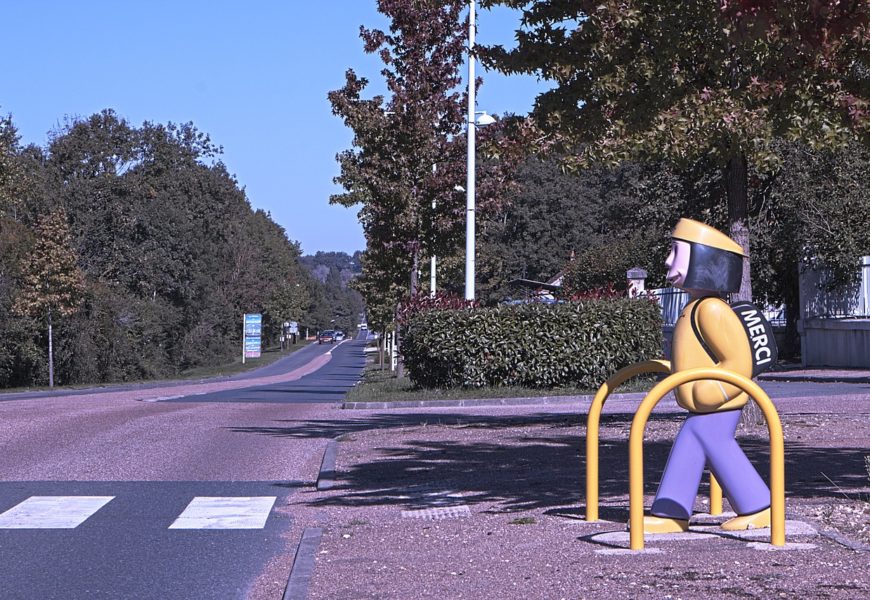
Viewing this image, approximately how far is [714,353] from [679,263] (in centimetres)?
64

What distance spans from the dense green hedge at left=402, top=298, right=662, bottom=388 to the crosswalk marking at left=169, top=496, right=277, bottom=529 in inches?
590

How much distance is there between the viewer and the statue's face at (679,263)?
7613 millimetres

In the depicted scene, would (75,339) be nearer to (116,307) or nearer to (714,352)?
(116,307)

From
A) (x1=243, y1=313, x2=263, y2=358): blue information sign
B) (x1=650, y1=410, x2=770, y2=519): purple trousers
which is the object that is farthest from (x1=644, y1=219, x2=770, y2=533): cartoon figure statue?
(x1=243, y1=313, x2=263, y2=358): blue information sign

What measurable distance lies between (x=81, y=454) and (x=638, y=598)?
9877 millimetres

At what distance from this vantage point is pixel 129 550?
8.01 meters

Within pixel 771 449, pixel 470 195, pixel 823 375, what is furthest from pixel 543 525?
pixel 823 375

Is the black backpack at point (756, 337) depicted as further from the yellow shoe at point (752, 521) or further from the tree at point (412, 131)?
the tree at point (412, 131)

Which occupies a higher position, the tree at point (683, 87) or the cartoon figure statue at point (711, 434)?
the tree at point (683, 87)

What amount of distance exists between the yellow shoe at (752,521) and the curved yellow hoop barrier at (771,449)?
0.43 m

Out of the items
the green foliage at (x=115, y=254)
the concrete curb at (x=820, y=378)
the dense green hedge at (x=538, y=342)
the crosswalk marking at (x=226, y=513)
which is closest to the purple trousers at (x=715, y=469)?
the crosswalk marking at (x=226, y=513)

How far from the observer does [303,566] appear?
7023mm

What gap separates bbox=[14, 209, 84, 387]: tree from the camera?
51312 millimetres

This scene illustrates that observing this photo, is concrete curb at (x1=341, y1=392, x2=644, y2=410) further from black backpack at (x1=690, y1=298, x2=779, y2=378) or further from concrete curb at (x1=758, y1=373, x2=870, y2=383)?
black backpack at (x1=690, y1=298, x2=779, y2=378)
